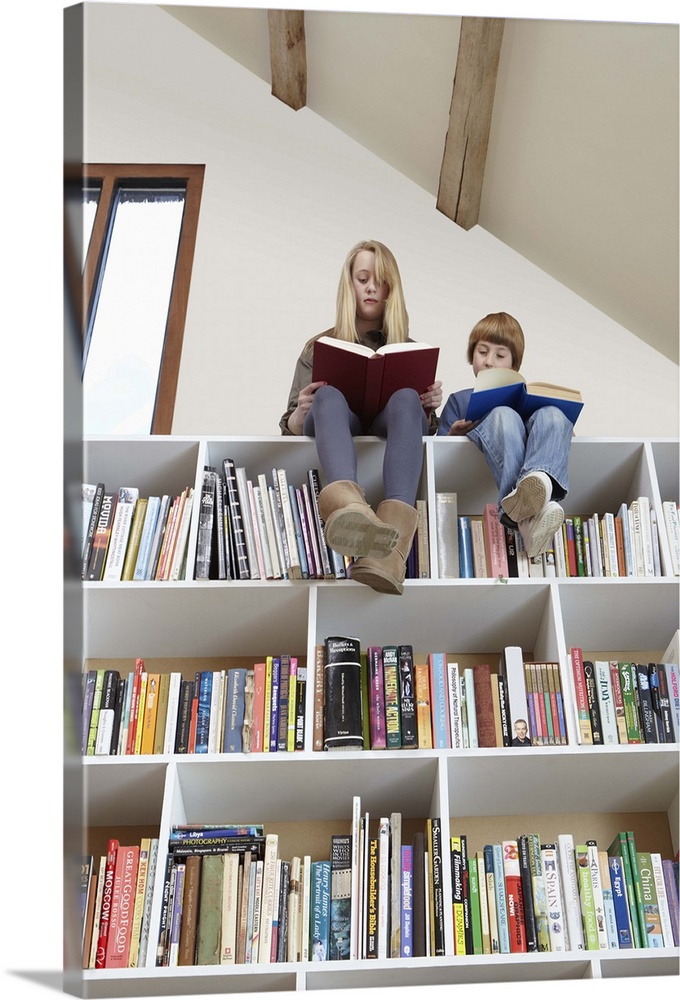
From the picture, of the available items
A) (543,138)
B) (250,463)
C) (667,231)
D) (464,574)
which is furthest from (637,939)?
(543,138)

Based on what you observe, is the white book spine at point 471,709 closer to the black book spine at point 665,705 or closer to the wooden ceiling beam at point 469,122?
the black book spine at point 665,705

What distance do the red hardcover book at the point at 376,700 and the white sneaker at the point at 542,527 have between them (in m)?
0.36

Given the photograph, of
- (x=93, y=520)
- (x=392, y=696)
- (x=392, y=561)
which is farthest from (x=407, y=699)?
(x=93, y=520)

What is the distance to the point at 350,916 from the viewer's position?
1626 millimetres

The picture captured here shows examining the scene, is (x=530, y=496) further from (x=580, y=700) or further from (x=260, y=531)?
(x=260, y=531)

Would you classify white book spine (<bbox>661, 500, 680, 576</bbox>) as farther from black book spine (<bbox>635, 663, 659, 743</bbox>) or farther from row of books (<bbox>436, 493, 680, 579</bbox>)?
black book spine (<bbox>635, 663, 659, 743</bbox>)

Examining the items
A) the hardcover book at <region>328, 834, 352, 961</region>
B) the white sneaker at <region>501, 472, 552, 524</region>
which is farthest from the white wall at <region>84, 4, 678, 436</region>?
the hardcover book at <region>328, 834, 352, 961</region>

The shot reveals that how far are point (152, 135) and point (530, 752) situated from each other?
253 cm

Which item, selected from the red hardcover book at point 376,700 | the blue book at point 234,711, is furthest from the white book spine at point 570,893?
the blue book at point 234,711

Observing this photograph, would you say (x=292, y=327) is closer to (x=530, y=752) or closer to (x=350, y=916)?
(x=530, y=752)

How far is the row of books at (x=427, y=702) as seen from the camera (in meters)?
1.78

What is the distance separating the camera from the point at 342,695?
181 cm

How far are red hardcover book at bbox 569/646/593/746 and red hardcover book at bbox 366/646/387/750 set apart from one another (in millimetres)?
358

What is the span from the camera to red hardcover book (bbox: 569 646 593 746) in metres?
1.79
